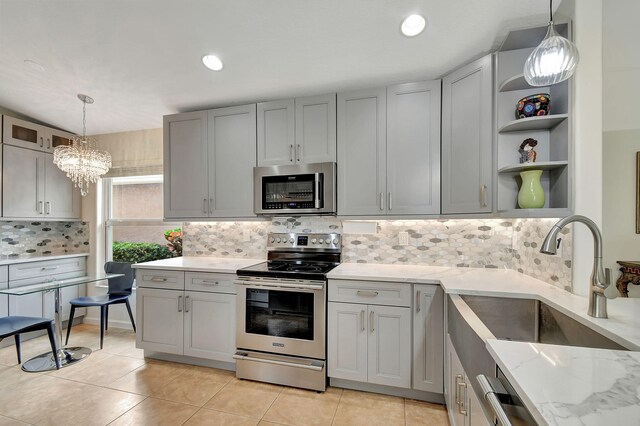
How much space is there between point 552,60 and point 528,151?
77 centimetres

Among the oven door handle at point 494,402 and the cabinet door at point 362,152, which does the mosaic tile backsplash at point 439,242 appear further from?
the oven door handle at point 494,402

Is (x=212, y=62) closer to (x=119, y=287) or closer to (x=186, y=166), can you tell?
(x=186, y=166)

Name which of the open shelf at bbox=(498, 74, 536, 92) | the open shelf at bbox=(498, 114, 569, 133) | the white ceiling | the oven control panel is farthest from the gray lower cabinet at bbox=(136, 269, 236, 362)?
the open shelf at bbox=(498, 74, 536, 92)

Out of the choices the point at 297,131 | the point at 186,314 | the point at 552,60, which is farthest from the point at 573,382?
the point at 186,314

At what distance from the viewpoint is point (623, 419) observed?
0.54 meters

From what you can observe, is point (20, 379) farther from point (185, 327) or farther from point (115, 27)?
point (115, 27)

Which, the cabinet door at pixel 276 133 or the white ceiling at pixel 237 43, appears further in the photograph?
the cabinet door at pixel 276 133

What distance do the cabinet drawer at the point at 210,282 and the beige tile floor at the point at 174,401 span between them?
73cm

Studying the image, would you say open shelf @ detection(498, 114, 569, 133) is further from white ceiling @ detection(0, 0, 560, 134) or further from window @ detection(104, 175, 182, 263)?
window @ detection(104, 175, 182, 263)

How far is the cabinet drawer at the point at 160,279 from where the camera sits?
2613 mm

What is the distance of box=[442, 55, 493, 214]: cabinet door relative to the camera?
6.59 feet

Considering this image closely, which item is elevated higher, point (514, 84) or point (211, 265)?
point (514, 84)

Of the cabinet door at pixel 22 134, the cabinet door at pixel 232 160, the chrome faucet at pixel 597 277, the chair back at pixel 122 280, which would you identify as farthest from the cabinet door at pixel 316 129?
the cabinet door at pixel 22 134

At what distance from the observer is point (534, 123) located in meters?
1.84
